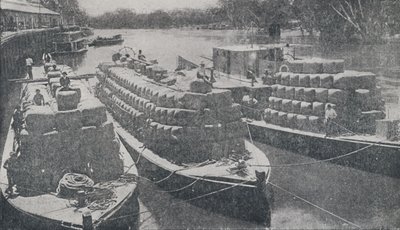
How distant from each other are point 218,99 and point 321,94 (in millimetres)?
4354

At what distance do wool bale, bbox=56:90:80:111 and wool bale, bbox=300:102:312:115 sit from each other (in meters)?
8.05

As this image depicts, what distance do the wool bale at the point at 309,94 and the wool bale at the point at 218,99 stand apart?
3.85 meters

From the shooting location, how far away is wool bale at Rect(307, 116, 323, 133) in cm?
1409

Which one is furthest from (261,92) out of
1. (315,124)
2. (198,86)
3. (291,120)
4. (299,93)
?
(198,86)

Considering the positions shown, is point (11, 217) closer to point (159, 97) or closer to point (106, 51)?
point (159, 97)

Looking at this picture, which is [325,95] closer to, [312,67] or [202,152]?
[312,67]

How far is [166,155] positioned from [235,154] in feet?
6.47

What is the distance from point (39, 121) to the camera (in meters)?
9.03

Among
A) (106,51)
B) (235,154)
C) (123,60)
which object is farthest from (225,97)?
(106,51)

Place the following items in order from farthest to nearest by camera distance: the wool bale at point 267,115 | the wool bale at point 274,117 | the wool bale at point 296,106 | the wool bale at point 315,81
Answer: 1. the wool bale at point 267,115
2. the wool bale at point 274,117
3. the wool bale at point 296,106
4. the wool bale at point 315,81

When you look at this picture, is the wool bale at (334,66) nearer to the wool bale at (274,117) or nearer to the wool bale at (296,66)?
the wool bale at (296,66)

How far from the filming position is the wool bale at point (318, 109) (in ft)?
45.8

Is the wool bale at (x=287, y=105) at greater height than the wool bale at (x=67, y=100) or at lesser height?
lesser


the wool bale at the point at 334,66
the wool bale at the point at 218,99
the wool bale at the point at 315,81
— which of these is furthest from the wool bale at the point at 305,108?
the wool bale at the point at 218,99
